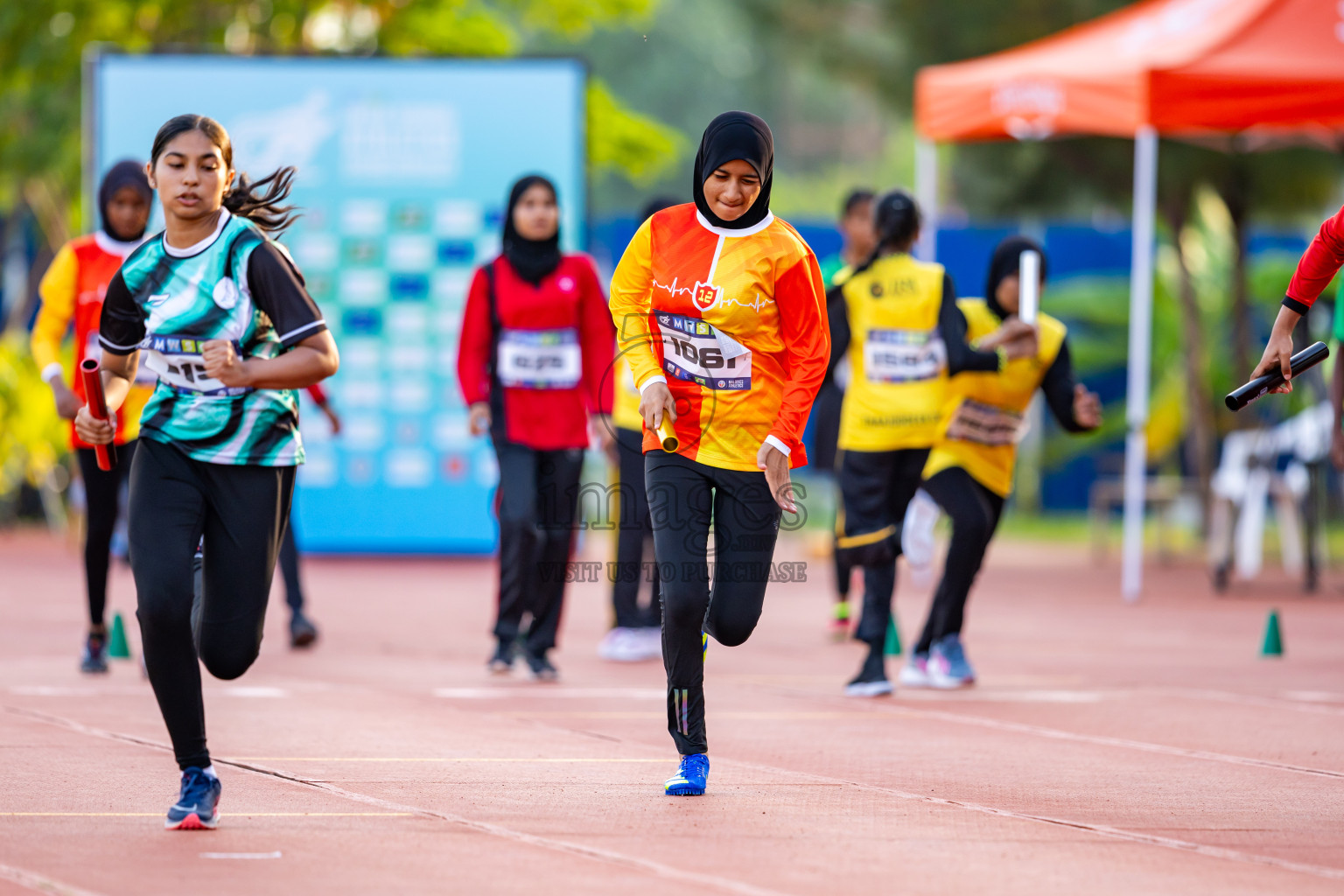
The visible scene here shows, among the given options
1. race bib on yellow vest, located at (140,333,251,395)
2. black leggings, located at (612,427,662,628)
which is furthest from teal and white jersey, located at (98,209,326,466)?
black leggings, located at (612,427,662,628)

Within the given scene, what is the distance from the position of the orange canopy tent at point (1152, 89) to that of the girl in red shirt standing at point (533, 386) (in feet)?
16.6

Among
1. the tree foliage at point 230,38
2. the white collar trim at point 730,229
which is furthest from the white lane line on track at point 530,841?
the tree foliage at point 230,38

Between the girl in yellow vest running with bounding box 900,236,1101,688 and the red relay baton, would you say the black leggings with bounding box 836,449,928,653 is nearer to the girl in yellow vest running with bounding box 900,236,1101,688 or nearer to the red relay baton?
the girl in yellow vest running with bounding box 900,236,1101,688

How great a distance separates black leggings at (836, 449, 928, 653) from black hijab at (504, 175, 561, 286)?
1680mm

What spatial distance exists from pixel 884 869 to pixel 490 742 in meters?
2.47

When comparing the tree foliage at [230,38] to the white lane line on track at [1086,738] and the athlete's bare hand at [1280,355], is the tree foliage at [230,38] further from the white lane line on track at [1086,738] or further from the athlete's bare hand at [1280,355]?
the athlete's bare hand at [1280,355]

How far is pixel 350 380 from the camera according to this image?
51.8ft

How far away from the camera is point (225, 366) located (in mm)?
5234

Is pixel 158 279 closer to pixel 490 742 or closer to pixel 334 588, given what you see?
pixel 490 742

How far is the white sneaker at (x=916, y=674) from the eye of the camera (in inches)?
361

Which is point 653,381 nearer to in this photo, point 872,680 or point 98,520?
point 872,680

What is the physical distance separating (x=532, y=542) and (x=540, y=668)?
599 millimetres

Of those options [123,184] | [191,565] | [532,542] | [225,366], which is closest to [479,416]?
[532,542]

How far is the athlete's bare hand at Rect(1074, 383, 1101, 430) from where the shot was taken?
904 centimetres
